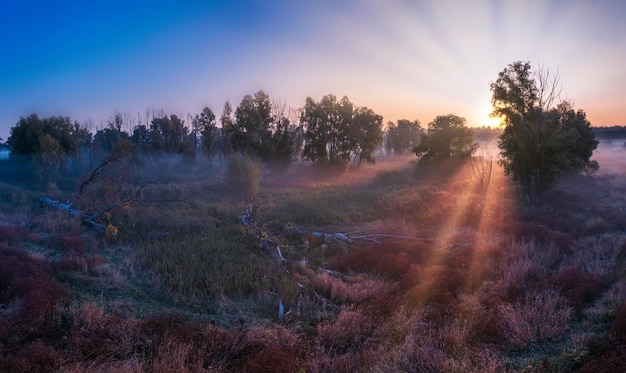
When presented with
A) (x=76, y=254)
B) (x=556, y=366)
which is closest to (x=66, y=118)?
(x=76, y=254)

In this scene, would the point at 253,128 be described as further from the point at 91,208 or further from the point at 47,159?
the point at 91,208

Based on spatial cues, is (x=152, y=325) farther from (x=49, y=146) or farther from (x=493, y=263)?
(x=49, y=146)

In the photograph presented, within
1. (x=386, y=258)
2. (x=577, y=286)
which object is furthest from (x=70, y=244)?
(x=577, y=286)

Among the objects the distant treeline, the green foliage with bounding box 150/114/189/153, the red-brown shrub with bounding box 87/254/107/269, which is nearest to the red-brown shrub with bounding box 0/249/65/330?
the red-brown shrub with bounding box 87/254/107/269

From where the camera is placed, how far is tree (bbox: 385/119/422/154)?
78000mm

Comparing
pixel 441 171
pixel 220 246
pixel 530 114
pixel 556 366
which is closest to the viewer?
pixel 556 366

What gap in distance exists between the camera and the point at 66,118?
142 ft

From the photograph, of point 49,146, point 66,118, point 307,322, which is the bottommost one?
point 307,322

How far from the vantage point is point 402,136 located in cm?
7850

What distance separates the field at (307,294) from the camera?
19.9 feet

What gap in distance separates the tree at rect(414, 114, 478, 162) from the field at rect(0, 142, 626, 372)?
24.9 m

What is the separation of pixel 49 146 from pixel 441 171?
40.9m

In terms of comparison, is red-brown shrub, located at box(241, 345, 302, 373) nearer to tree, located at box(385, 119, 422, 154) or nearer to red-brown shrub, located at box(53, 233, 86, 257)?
red-brown shrub, located at box(53, 233, 86, 257)

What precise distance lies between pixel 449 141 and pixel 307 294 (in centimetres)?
3737
